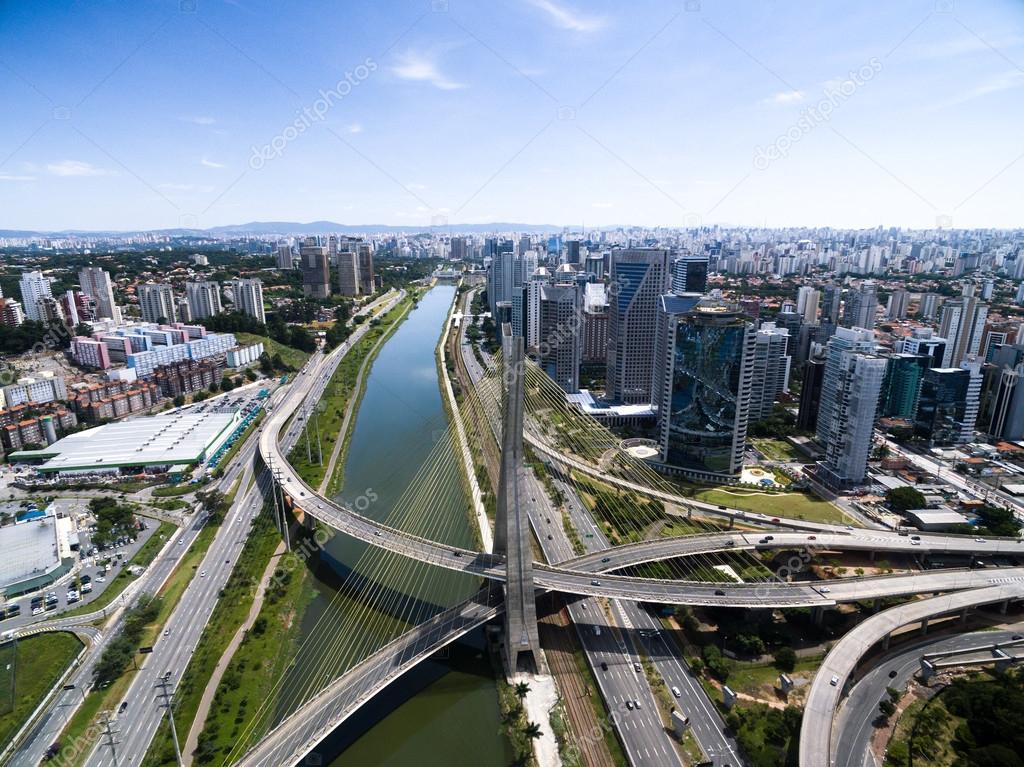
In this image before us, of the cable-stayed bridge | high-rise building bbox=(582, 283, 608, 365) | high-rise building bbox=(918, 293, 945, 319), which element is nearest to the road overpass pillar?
the cable-stayed bridge

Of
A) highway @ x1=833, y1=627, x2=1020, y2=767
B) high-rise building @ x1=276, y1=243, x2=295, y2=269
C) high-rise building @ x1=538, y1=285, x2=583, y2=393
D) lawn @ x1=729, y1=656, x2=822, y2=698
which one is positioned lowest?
highway @ x1=833, y1=627, x2=1020, y2=767

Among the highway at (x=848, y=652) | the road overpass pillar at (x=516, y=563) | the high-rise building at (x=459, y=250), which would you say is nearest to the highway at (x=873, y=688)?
the highway at (x=848, y=652)

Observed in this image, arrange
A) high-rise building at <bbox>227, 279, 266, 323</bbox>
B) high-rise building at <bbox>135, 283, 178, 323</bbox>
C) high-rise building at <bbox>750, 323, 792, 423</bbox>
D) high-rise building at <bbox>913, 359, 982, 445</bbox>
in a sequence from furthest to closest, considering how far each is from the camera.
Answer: high-rise building at <bbox>227, 279, 266, 323</bbox>
high-rise building at <bbox>135, 283, 178, 323</bbox>
high-rise building at <bbox>750, 323, 792, 423</bbox>
high-rise building at <bbox>913, 359, 982, 445</bbox>

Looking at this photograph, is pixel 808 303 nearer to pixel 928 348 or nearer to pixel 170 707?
pixel 928 348

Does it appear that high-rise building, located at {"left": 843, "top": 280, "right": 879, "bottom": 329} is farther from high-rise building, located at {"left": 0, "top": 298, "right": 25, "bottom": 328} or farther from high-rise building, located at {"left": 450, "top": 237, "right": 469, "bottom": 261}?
high-rise building, located at {"left": 450, "top": 237, "right": 469, "bottom": 261}

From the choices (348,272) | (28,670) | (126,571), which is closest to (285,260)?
(348,272)
